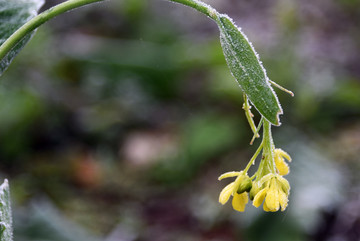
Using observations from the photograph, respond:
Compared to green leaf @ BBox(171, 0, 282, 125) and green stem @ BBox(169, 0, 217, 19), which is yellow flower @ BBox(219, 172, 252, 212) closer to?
green leaf @ BBox(171, 0, 282, 125)

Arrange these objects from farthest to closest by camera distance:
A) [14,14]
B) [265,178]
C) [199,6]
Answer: [14,14] < [265,178] < [199,6]

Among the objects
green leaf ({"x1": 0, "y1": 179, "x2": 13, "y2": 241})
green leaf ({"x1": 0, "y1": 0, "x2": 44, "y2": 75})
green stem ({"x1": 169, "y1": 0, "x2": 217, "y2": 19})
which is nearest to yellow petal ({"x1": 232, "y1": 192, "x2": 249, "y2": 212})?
green stem ({"x1": 169, "y1": 0, "x2": 217, "y2": 19})

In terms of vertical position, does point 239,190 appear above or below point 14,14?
below

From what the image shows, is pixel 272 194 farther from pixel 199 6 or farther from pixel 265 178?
pixel 199 6

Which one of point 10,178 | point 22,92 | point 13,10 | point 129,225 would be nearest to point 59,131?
point 22,92

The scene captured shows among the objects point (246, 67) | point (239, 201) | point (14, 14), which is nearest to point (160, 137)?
point (14, 14)

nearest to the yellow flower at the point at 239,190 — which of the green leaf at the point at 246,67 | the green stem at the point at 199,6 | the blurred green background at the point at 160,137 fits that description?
the green leaf at the point at 246,67

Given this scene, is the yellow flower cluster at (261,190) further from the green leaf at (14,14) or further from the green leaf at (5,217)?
the green leaf at (14,14)
